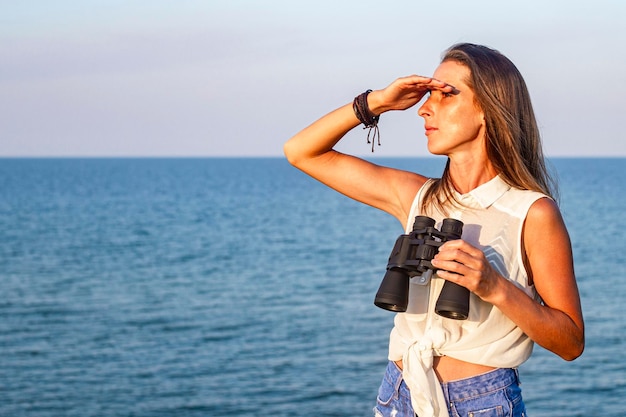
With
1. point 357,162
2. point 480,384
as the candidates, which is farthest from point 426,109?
point 480,384

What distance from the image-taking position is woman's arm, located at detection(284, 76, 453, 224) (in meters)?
3.08

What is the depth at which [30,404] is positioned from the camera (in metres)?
20.2

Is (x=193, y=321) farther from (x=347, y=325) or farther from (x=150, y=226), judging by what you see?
(x=150, y=226)

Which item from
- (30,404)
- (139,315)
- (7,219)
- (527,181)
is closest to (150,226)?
(7,219)

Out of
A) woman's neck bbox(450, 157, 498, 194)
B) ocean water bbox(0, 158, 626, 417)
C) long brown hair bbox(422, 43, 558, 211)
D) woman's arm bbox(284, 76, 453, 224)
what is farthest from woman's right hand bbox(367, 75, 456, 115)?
ocean water bbox(0, 158, 626, 417)

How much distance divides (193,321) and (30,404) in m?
9.37

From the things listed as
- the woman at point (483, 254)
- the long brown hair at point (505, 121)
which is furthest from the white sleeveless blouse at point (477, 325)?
the long brown hair at point (505, 121)

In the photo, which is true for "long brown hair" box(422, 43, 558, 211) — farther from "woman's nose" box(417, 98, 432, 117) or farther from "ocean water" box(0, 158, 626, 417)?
"ocean water" box(0, 158, 626, 417)

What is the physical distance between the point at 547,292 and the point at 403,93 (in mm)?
767

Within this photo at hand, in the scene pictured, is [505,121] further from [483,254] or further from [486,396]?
[486,396]

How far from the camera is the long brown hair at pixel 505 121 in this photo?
2.87 meters

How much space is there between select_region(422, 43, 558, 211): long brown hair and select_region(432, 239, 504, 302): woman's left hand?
42 centimetres

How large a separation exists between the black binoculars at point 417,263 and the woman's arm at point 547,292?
9 cm

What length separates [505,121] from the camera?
112 inches
